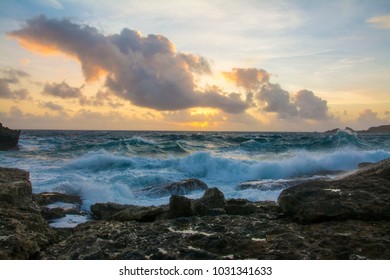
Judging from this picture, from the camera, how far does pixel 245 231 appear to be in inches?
146

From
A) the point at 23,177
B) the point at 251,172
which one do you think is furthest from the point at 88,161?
the point at 23,177

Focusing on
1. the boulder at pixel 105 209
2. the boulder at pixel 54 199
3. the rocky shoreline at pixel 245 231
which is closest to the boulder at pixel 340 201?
the rocky shoreline at pixel 245 231

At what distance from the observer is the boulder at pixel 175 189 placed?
12.0m

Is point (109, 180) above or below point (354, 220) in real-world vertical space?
below

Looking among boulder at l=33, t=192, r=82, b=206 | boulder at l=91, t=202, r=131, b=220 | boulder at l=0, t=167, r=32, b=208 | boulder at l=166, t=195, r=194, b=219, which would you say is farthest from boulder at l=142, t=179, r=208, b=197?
boulder at l=166, t=195, r=194, b=219

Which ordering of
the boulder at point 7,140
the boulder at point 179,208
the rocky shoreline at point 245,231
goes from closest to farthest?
the rocky shoreline at point 245,231
the boulder at point 179,208
the boulder at point 7,140

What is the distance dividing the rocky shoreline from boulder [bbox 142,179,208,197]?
7.07m

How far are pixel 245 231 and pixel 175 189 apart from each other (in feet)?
27.7

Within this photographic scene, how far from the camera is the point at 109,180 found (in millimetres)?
14953

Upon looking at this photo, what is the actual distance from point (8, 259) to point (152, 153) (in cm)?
2483

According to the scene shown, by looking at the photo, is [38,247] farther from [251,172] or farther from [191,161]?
[191,161]

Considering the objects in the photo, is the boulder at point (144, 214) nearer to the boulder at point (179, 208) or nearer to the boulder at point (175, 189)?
the boulder at point (179, 208)

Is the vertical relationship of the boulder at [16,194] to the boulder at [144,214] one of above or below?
above

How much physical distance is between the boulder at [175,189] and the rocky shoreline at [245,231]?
707cm
